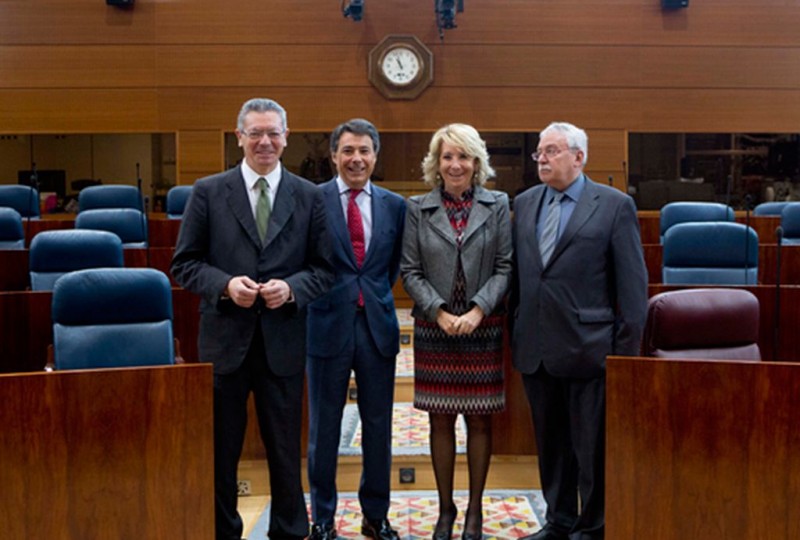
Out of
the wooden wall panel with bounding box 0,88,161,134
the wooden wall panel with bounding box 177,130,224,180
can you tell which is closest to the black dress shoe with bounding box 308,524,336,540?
the wooden wall panel with bounding box 177,130,224,180

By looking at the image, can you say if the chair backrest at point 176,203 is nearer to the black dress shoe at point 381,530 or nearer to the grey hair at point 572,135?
the black dress shoe at point 381,530

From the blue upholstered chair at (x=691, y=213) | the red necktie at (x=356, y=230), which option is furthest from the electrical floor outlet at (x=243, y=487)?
the blue upholstered chair at (x=691, y=213)

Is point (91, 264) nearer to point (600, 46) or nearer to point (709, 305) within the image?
point (709, 305)

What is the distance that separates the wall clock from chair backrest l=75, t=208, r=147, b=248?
2618 mm

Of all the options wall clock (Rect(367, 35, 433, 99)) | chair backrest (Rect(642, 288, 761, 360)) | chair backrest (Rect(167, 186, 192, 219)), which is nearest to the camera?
chair backrest (Rect(642, 288, 761, 360))

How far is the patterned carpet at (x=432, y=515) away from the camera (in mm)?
2812

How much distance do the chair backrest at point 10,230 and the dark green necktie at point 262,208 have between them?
3179 mm

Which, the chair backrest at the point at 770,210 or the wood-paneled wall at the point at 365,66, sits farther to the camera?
the wood-paneled wall at the point at 365,66

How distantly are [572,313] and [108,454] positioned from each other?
125 cm

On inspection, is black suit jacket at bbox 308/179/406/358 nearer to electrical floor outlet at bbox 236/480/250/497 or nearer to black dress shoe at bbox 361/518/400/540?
black dress shoe at bbox 361/518/400/540

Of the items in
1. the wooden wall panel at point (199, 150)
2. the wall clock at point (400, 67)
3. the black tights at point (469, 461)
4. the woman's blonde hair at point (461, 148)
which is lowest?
the black tights at point (469, 461)

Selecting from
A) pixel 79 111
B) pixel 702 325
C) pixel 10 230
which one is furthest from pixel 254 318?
pixel 79 111

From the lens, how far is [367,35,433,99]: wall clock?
23.2 feet

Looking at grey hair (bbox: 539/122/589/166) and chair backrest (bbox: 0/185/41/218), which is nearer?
grey hair (bbox: 539/122/589/166)
